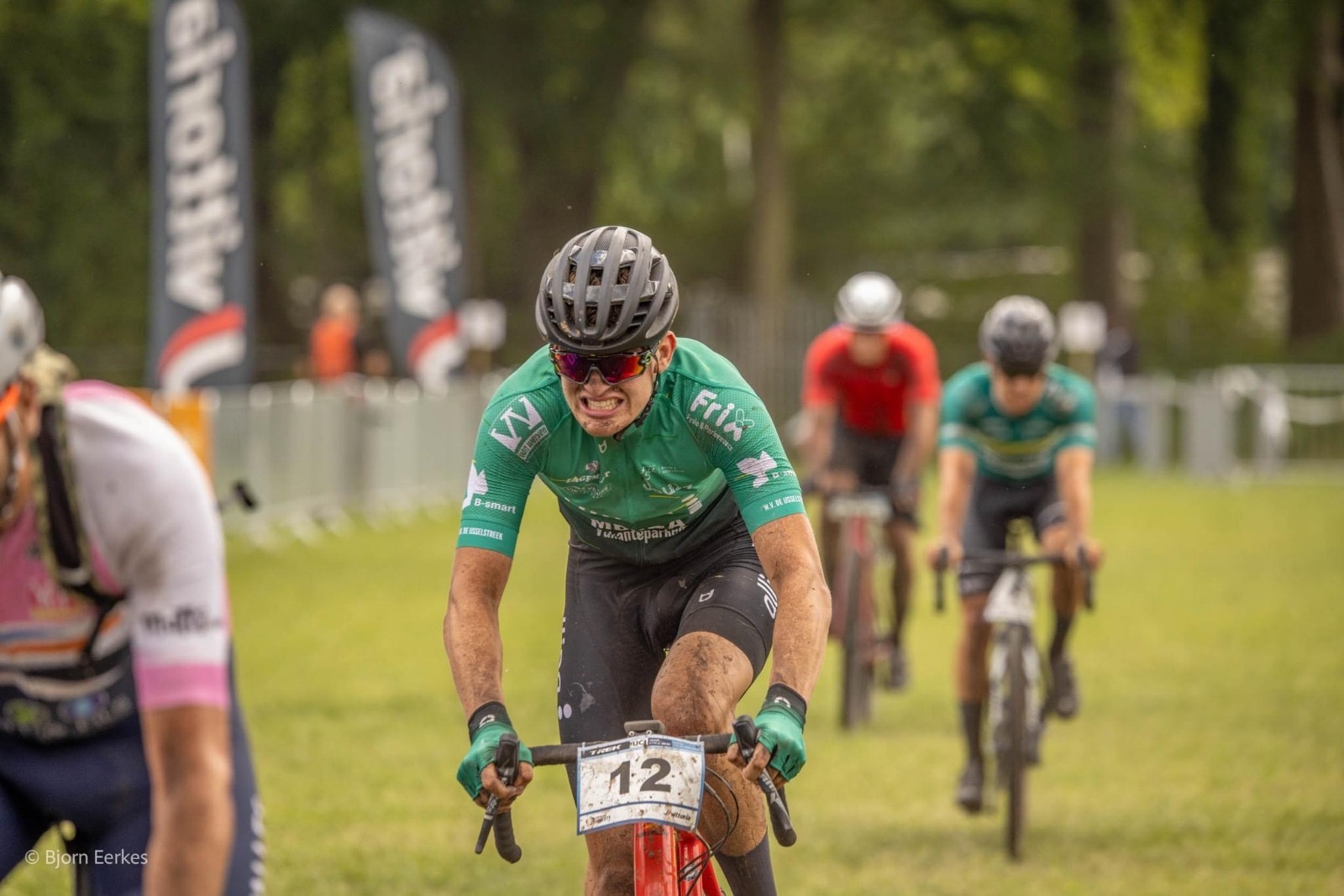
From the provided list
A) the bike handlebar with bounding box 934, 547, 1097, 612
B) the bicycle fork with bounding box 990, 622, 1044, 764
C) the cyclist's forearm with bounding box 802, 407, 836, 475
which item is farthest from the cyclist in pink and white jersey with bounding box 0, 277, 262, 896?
the cyclist's forearm with bounding box 802, 407, 836, 475

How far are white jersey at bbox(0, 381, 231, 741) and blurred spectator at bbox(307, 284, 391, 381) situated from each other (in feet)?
62.4

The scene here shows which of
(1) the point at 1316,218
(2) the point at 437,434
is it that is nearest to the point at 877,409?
(2) the point at 437,434

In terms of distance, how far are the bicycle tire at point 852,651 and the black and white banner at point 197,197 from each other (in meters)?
7.17

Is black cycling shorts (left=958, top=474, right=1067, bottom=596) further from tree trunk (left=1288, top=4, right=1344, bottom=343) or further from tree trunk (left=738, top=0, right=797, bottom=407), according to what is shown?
tree trunk (left=1288, top=4, right=1344, bottom=343)

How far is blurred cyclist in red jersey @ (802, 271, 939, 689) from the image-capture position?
1227cm

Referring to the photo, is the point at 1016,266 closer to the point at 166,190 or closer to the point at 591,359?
the point at 166,190

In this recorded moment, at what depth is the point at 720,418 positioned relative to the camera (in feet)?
17.3

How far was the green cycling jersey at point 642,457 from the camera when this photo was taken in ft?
17.3

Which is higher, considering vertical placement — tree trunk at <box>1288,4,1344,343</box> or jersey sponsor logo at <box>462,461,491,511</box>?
tree trunk at <box>1288,4,1344,343</box>

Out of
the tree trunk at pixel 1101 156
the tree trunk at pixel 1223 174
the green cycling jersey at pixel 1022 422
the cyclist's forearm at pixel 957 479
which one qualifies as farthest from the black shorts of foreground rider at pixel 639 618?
the tree trunk at pixel 1223 174

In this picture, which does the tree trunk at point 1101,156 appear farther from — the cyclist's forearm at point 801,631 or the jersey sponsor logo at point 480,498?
the cyclist's forearm at point 801,631

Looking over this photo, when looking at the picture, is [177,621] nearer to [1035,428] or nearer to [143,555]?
[143,555]

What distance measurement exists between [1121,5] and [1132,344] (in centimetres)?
665

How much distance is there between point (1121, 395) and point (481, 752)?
3078 centimetres
